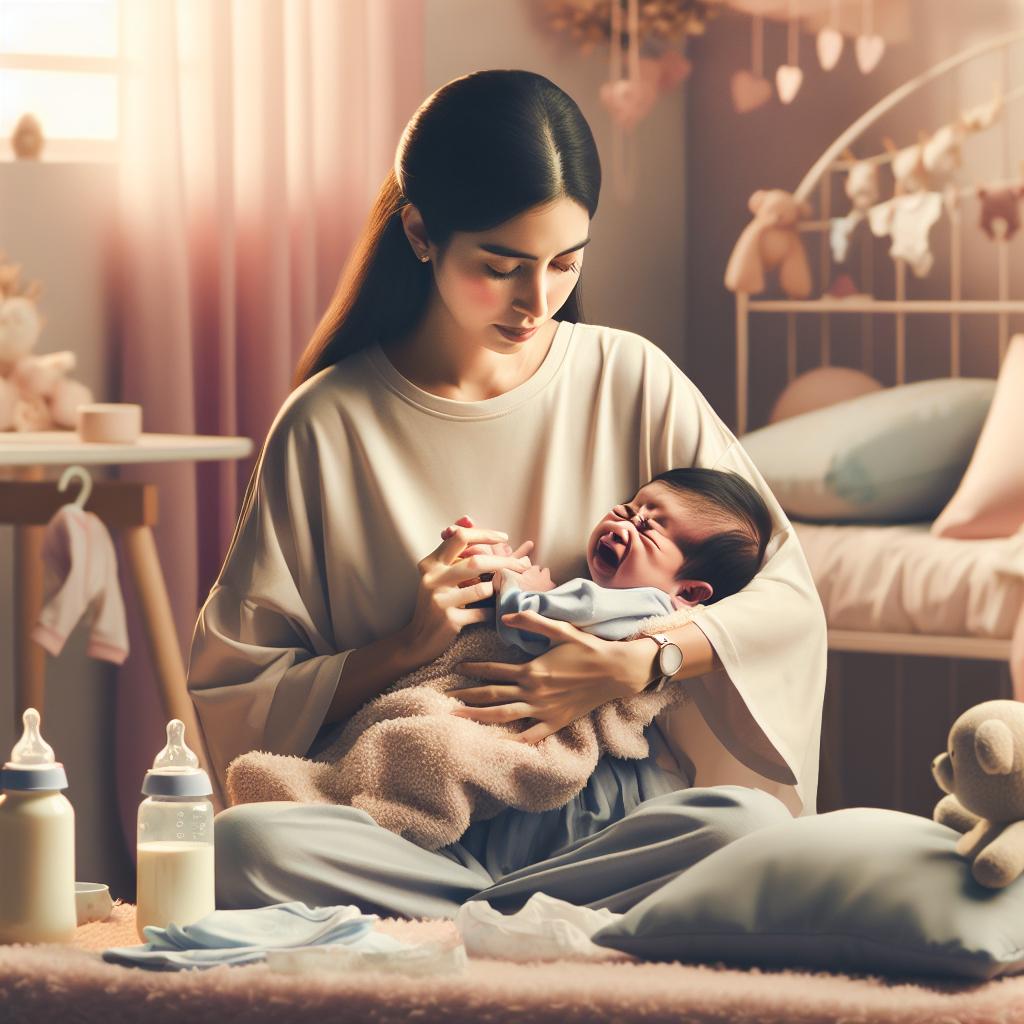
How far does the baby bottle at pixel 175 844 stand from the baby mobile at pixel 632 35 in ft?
8.97

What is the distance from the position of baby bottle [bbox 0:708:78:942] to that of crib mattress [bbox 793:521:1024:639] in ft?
5.95

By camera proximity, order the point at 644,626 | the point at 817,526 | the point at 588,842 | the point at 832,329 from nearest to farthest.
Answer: the point at 588,842 → the point at 644,626 → the point at 817,526 → the point at 832,329

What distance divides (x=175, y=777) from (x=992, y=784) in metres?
0.66

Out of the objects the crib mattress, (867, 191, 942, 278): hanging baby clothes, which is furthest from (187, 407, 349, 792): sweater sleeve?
(867, 191, 942, 278): hanging baby clothes

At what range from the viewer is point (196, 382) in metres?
3.39

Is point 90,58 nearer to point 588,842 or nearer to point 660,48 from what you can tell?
point 660,48

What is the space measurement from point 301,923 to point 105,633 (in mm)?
1509

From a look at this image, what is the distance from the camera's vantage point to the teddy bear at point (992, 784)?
1316 millimetres

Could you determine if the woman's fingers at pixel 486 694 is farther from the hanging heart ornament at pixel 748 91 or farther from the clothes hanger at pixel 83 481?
the hanging heart ornament at pixel 748 91

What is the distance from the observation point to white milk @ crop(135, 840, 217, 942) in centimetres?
147

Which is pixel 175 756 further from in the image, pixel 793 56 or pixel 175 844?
pixel 793 56

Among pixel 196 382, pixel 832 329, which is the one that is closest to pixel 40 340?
pixel 196 382

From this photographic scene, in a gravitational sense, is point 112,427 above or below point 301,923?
above

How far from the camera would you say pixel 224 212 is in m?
3.31
